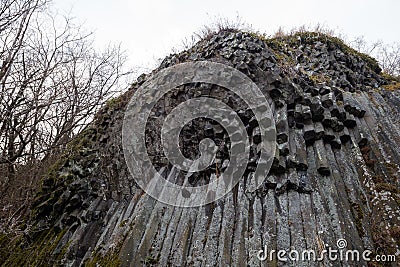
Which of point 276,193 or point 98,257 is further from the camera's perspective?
point 98,257

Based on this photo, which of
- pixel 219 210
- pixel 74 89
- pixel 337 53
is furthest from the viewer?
pixel 74 89

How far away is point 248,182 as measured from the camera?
641 centimetres

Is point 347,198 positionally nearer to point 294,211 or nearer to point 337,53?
point 294,211

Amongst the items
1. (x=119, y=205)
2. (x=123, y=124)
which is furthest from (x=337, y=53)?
(x=119, y=205)

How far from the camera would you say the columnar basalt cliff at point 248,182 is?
18.1 ft

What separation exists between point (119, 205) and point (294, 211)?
4242 millimetres

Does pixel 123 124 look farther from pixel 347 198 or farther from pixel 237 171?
pixel 347 198

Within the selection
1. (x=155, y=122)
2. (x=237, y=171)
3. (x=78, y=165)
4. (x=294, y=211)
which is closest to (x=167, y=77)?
(x=155, y=122)

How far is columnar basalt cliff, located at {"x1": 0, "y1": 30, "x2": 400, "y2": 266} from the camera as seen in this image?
5.53 m

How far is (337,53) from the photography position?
36.3ft

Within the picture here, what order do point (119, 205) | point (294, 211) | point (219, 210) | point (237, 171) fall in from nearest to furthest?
point (294, 211), point (219, 210), point (237, 171), point (119, 205)

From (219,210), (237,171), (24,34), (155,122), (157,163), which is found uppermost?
(24,34)

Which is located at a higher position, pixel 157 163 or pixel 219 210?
pixel 157 163

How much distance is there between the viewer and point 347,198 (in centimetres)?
596
